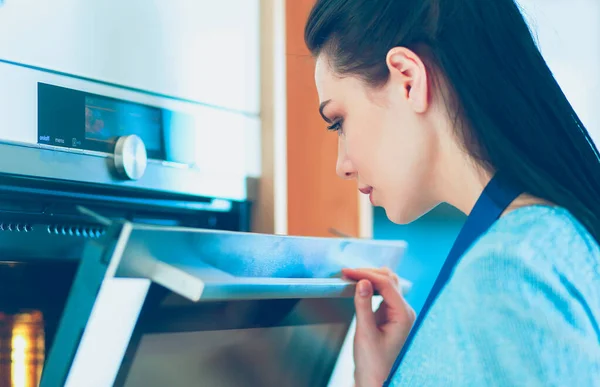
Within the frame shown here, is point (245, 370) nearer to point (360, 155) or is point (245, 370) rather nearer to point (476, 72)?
point (360, 155)

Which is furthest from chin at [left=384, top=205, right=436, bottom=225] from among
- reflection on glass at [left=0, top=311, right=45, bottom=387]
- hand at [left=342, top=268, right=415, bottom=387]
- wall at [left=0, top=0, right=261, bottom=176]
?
reflection on glass at [left=0, top=311, right=45, bottom=387]

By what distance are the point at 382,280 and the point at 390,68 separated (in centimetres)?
30

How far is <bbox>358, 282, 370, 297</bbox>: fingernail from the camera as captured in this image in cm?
91

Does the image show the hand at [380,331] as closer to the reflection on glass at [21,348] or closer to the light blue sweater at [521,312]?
the light blue sweater at [521,312]

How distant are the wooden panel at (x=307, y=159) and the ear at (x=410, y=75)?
353mm

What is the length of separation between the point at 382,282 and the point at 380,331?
9cm

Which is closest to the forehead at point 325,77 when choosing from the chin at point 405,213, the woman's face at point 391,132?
the woman's face at point 391,132

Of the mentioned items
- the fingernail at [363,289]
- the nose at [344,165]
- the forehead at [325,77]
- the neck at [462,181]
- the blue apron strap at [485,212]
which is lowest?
the fingernail at [363,289]

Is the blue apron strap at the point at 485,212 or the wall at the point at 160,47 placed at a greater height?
the wall at the point at 160,47

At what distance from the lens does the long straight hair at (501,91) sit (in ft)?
2.41

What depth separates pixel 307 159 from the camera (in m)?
1.23

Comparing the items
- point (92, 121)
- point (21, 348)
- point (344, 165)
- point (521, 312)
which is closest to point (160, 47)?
point (92, 121)

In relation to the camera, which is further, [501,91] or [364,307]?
[364,307]

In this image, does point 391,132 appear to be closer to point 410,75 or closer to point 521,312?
point 410,75
